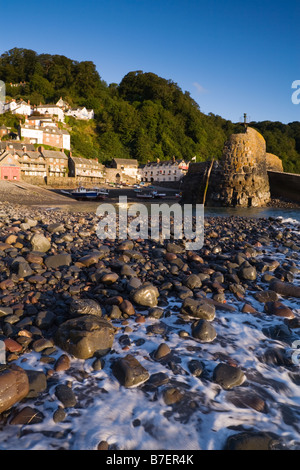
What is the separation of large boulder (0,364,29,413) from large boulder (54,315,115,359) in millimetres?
686

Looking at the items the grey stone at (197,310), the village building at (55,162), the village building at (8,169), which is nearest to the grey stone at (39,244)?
the grey stone at (197,310)

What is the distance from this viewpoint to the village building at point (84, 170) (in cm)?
6638

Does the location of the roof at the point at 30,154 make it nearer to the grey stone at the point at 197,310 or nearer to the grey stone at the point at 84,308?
the grey stone at the point at 84,308

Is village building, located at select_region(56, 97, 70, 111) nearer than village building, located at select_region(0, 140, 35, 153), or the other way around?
village building, located at select_region(0, 140, 35, 153)

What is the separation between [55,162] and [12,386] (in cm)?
6974

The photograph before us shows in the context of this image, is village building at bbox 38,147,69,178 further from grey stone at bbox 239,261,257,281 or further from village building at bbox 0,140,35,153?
grey stone at bbox 239,261,257,281

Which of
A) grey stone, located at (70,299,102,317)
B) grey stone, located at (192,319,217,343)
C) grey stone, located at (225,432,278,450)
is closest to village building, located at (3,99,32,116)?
grey stone, located at (70,299,102,317)

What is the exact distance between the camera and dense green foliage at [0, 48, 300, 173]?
301 feet

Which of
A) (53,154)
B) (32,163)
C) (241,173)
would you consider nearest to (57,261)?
(241,173)

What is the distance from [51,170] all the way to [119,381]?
6833 centimetres

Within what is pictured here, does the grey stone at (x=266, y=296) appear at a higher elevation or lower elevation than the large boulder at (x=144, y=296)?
lower

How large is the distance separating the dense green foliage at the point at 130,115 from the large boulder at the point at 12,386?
83.9m

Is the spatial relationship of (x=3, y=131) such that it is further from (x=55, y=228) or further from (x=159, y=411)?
(x=159, y=411)

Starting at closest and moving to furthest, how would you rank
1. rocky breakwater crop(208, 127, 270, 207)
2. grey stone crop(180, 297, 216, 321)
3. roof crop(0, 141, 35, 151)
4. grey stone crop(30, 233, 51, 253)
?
grey stone crop(180, 297, 216, 321)
grey stone crop(30, 233, 51, 253)
rocky breakwater crop(208, 127, 270, 207)
roof crop(0, 141, 35, 151)
